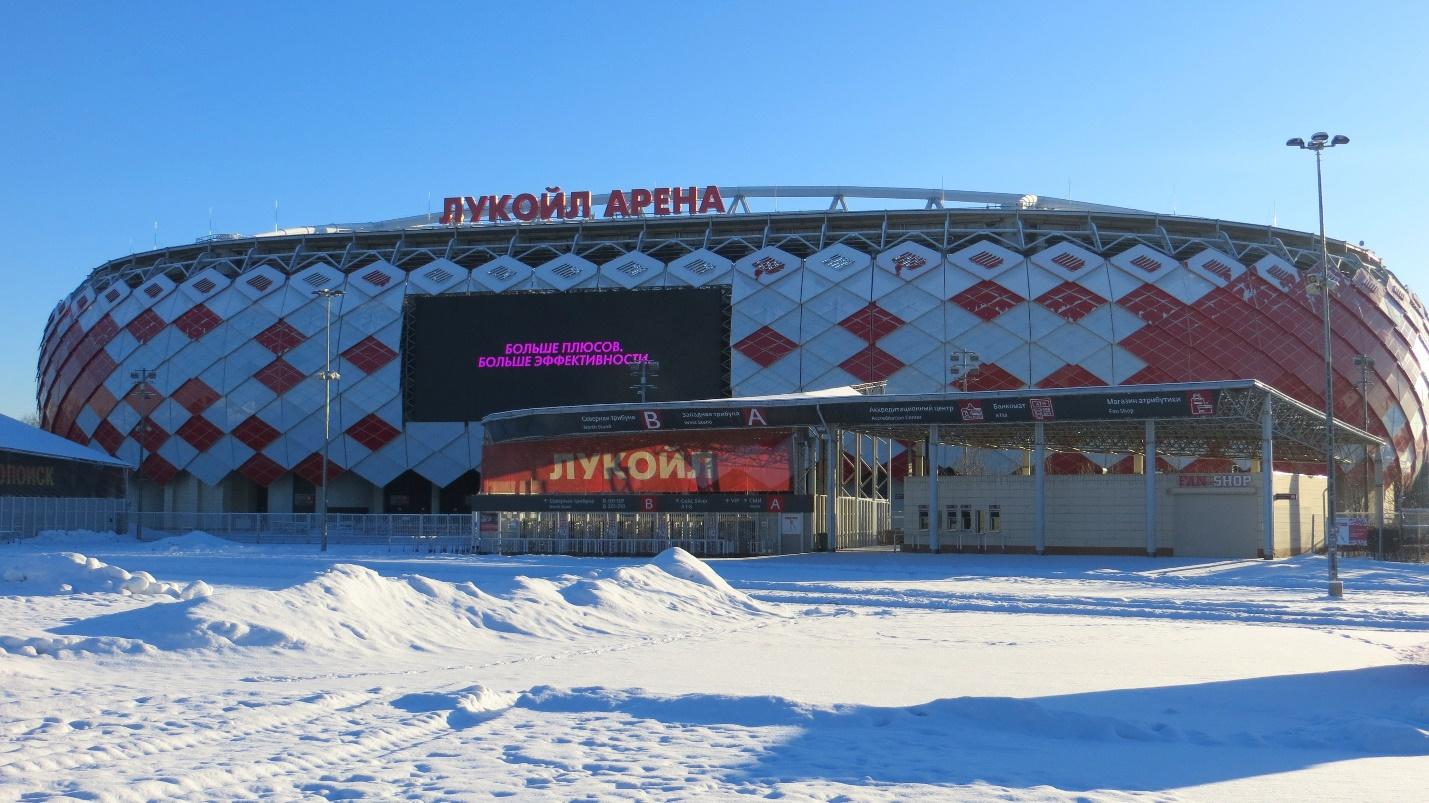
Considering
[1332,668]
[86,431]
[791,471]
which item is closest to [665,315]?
[791,471]

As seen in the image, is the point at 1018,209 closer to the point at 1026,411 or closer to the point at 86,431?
the point at 1026,411

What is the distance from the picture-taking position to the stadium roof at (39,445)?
52.4m

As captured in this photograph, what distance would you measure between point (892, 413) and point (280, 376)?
35663 mm

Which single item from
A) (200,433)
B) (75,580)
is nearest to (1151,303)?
(200,433)

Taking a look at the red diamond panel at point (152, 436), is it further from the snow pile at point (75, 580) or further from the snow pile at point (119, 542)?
the snow pile at point (75, 580)

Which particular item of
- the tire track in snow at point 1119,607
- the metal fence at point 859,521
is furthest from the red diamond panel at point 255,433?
the tire track in snow at point 1119,607

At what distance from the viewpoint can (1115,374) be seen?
54.2 meters

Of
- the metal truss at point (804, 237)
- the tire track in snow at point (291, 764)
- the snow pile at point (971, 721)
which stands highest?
the metal truss at point (804, 237)

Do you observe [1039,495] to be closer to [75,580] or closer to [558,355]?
[75,580]

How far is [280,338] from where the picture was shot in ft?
205

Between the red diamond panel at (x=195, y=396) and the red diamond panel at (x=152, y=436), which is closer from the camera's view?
the red diamond panel at (x=195, y=396)

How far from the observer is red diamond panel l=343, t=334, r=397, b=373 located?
61062 mm

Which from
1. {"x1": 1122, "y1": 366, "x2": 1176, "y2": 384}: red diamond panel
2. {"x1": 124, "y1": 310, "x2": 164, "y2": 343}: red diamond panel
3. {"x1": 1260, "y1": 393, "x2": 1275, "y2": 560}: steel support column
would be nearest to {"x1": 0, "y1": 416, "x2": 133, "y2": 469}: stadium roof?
{"x1": 124, "y1": 310, "x2": 164, "y2": 343}: red diamond panel

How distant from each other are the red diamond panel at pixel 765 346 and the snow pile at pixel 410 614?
3767cm
